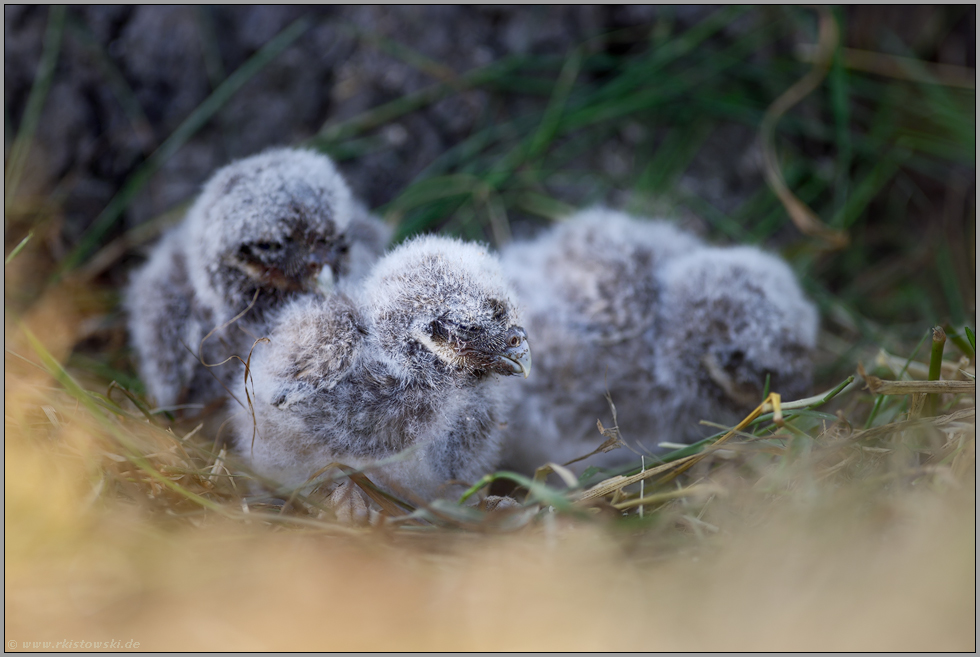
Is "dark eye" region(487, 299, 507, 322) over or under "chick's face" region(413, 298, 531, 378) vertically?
over

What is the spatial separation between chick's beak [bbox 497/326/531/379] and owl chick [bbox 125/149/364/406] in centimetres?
79

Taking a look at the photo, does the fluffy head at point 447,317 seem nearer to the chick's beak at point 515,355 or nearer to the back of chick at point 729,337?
the chick's beak at point 515,355

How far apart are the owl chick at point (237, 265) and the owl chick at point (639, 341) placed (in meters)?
0.83

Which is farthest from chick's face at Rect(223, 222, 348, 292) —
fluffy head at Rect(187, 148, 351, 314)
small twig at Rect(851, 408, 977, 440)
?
small twig at Rect(851, 408, 977, 440)

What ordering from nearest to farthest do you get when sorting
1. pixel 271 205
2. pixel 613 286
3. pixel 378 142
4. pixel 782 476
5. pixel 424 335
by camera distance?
pixel 782 476, pixel 424 335, pixel 271 205, pixel 613 286, pixel 378 142

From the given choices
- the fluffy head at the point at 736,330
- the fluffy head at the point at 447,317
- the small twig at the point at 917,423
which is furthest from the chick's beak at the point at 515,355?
the small twig at the point at 917,423

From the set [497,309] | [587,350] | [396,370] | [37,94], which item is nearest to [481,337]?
[497,309]

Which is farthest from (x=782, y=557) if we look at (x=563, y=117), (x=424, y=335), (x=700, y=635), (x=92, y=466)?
(x=563, y=117)

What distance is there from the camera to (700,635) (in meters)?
1.39

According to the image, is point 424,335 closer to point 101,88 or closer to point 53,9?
point 101,88

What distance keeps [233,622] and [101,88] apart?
282cm

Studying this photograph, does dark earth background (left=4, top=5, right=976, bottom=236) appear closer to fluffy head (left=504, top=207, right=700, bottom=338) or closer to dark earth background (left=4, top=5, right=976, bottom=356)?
dark earth background (left=4, top=5, right=976, bottom=356)

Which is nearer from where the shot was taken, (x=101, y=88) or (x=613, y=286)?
(x=613, y=286)

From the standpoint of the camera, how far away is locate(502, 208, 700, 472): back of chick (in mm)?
2629
